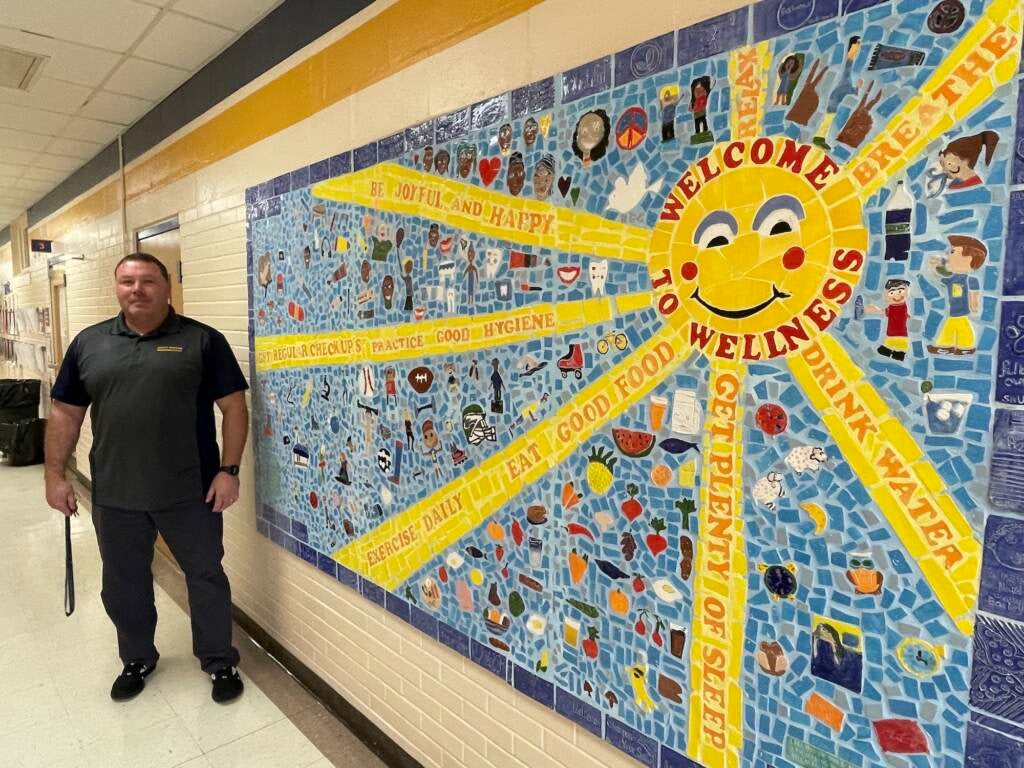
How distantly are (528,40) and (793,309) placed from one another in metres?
1.00

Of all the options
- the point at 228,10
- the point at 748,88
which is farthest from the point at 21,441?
the point at 748,88

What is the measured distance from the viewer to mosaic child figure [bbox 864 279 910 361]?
101cm

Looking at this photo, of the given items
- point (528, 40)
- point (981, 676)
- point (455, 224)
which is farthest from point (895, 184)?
point (455, 224)

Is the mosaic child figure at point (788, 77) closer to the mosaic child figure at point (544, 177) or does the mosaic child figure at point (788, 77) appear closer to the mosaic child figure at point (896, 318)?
the mosaic child figure at point (896, 318)

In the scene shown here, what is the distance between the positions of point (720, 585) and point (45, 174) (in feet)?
23.6

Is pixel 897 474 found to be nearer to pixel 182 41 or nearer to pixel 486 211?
pixel 486 211

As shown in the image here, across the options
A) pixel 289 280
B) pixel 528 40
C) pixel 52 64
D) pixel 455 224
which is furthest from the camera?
pixel 52 64

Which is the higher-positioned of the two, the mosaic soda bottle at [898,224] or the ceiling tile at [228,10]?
the ceiling tile at [228,10]

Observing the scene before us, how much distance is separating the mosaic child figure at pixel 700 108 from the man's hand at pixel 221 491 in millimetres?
2454

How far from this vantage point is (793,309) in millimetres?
1132

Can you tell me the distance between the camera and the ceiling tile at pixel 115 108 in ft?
12.4

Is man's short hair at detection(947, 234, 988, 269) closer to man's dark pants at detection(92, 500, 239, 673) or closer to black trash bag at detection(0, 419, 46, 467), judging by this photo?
man's dark pants at detection(92, 500, 239, 673)

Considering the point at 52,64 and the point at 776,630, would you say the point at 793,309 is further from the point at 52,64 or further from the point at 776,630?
the point at 52,64

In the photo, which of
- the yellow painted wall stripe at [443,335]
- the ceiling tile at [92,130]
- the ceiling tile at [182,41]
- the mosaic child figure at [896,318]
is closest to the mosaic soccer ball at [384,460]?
the yellow painted wall stripe at [443,335]
